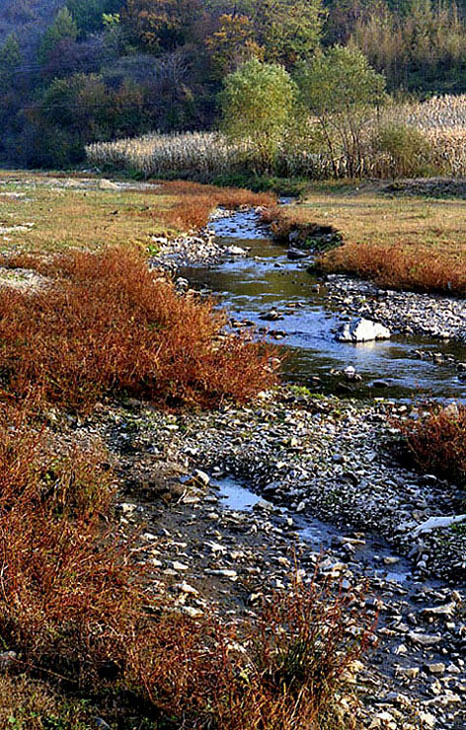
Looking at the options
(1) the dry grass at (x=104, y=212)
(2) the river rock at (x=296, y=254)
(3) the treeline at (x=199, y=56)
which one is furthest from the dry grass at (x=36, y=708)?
(3) the treeline at (x=199, y=56)

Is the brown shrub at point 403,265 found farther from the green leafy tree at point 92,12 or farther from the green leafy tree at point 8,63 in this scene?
the green leafy tree at point 92,12

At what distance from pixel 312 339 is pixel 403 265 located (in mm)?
4362

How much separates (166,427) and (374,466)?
95.0 inches

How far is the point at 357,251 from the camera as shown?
684 inches

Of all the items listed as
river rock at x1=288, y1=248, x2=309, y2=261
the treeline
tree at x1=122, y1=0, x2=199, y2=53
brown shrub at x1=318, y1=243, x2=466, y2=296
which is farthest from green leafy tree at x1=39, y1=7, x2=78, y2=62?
brown shrub at x1=318, y1=243, x2=466, y2=296

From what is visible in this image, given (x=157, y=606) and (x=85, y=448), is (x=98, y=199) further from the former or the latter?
(x=157, y=606)

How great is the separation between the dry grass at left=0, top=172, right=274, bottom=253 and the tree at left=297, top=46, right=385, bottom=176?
5912 millimetres

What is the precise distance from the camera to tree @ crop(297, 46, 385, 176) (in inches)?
1405

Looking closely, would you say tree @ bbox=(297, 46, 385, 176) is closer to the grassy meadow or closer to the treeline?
the treeline

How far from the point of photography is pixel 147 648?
147 inches

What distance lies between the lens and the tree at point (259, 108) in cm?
3959

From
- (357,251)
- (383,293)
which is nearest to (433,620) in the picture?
(383,293)

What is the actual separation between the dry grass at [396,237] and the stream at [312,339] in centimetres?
132

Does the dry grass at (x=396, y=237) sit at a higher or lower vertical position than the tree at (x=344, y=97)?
lower
